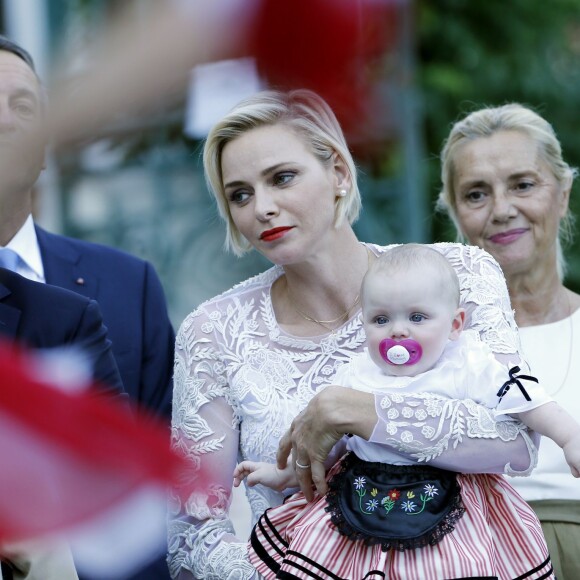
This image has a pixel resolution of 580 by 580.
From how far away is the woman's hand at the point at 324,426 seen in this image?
1991 mm

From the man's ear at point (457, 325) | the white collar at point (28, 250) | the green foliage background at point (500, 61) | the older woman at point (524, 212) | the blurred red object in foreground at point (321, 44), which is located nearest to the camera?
the blurred red object in foreground at point (321, 44)

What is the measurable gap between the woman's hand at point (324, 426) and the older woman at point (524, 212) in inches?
39.8

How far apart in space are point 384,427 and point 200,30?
1.70 m

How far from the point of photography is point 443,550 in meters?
1.87

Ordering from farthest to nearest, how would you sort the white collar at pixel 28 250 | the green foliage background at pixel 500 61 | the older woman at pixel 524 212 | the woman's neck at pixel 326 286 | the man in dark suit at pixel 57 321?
the green foliage background at pixel 500 61, the older woman at pixel 524 212, the white collar at pixel 28 250, the woman's neck at pixel 326 286, the man in dark suit at pixel 57 321

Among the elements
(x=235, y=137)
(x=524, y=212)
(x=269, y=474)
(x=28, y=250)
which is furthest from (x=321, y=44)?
(x=524, y=212)

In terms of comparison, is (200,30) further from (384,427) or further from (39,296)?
(39,296)

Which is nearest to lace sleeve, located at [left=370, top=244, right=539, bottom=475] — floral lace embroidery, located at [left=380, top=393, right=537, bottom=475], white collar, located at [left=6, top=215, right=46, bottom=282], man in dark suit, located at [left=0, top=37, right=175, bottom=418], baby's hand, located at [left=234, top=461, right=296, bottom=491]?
floral lace embroidery, located at [left=380, top=393, right=537, bottom=475]

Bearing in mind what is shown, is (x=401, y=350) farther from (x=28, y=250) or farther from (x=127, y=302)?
(x=28, y=250)

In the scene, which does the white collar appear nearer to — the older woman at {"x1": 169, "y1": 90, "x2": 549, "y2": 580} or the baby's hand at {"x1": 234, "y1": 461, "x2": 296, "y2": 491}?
the older woman at {"x1": 169, "y1": 90, "x2": 549, "y2": 580}

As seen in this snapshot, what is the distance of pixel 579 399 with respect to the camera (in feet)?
9.02

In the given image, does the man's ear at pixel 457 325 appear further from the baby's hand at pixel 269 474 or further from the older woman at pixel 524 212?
the older woman at pixel 524 212

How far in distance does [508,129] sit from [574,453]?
1609 millimetres

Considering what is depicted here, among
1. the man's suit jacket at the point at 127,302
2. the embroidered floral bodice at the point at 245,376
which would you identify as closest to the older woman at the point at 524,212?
the embroidered floral bodice at the point at 245,376
